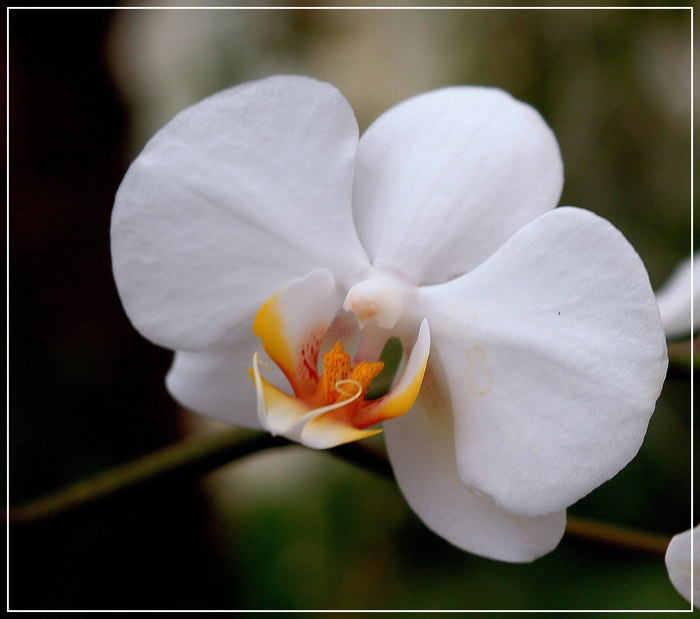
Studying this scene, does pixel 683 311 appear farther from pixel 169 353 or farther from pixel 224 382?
pixel 169 353

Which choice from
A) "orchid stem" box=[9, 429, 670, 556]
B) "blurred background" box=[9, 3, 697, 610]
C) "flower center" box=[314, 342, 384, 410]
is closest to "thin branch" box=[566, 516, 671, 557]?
"orchid stem" box=[9, 429, 670, 556]

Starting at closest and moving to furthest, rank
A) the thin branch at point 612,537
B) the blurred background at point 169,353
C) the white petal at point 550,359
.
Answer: the white petal at point 550,359, the thin branch at point 612,537, the blurred background at point 169,353

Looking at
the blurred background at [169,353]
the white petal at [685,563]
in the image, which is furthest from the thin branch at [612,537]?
Answer: the blurred background at [169,353]

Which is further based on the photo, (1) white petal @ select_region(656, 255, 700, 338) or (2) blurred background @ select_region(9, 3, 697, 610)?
(2) blurred background @ select_region(9, 3, 697, 610)

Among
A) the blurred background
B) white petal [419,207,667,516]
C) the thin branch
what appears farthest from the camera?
the blurred background

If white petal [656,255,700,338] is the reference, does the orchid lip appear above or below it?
above

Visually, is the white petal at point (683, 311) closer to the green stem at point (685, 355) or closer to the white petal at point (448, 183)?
the green stem at point (685, 355)

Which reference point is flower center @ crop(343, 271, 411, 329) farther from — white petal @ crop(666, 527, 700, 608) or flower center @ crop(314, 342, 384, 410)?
white petal @ crop(666, 527, 700, 608)

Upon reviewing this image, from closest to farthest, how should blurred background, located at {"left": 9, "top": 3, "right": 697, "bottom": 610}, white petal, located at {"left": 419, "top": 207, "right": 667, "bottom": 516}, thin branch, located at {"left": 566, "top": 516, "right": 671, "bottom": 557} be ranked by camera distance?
white petal, located at {"left": 419, "top": 207, "right": 667, "bottom": 516} < thin branch, located at {"left": 566, "top": 516, "right": 671, "bottom": 557} < blurred background, located at {"left": 9, "top": 3, "right": 697, "bottom": 610}
